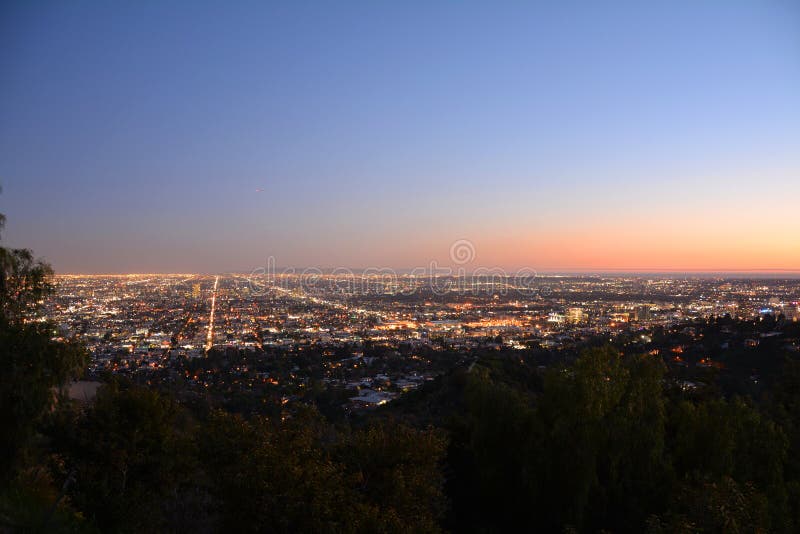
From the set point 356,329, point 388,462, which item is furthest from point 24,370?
point 356,329

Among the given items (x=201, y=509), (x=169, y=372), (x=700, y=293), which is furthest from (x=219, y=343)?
(x=700, y=293)

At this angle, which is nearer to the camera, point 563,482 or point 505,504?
point 563,482

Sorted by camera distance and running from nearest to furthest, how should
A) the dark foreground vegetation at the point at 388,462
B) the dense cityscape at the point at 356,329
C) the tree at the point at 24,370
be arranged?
the dark foreground vegetation at the point at 388,462 < the tree at the point at 24,370 < the dense cityscape at the point at 356,329

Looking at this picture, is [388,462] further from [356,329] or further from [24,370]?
[356,329]

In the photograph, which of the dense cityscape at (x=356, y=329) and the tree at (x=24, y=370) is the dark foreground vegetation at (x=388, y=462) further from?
the dense cityscape at (x=356, y=329)

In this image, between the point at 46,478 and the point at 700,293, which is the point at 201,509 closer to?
the point at 46,478

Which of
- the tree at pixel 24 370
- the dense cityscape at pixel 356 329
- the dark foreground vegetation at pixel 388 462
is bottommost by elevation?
the dense cityscape at pixel 356 329

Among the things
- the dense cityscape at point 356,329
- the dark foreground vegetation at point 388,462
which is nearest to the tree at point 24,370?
the dark foreground vegetation at point 388,462

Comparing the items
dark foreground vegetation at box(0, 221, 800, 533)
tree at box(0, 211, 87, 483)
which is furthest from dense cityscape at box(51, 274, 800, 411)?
dark foreground vegetation at box(0, 221, 800, 533)
